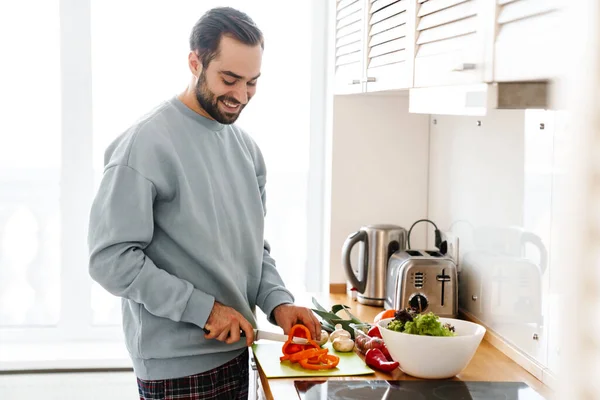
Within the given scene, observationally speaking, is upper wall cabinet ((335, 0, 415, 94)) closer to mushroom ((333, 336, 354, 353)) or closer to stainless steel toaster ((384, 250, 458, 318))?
stainless steel toaster ((384, 250, 458, 318))

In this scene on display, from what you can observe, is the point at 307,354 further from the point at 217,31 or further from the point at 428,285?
the point at 217,31

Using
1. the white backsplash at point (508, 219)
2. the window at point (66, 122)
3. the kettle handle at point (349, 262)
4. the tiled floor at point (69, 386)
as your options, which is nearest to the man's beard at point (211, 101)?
the white backsplash at point (508, 219)

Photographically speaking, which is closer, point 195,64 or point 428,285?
point 195,64

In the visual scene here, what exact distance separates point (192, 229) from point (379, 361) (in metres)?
0.53

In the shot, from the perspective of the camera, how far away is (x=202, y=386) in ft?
5.55

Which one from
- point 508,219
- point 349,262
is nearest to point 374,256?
point 349,262

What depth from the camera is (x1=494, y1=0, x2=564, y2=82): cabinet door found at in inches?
41.1

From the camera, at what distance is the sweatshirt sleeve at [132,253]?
5.10 feet

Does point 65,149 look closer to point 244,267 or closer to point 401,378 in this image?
point 244,267

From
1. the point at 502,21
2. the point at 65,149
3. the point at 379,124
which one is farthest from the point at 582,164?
the point at 65,149

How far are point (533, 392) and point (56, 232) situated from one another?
212cm

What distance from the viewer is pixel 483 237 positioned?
2184 millimetres

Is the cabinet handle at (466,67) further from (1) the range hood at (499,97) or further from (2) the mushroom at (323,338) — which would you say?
(2) the mushroom at (323,338)

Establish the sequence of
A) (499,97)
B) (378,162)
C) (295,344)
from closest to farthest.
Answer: (499,97) < (295,344) < (378,162)
